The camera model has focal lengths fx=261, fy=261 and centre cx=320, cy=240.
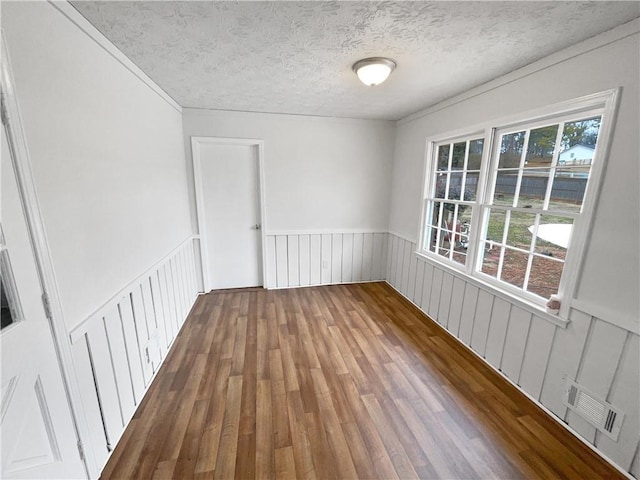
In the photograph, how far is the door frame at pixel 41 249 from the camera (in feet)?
3.04

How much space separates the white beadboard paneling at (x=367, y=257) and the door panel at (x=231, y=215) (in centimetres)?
154

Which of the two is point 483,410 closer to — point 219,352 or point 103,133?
point 219,352

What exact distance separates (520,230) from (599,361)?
913 mm

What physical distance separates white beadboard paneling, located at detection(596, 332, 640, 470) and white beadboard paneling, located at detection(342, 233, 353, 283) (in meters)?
2.78

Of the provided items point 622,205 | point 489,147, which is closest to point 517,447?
point 622,205

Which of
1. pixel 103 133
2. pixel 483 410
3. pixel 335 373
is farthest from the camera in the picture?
pixel 335 373

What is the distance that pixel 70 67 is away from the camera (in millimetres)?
1253

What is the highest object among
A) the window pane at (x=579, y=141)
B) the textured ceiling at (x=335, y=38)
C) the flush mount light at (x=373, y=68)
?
the textured ceiling at (x=335, y=38)

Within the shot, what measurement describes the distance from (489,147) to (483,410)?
1.99 meters

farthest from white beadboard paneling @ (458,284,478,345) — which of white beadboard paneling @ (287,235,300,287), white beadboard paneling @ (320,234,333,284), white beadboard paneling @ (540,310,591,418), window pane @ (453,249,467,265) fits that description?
white beadboard paneling @ (287,235,300,287)

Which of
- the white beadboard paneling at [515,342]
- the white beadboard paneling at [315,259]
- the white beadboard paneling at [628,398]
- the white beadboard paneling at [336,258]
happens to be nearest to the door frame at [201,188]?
the white beadboard paneling at [315,259]

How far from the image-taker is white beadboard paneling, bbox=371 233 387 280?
3931mm

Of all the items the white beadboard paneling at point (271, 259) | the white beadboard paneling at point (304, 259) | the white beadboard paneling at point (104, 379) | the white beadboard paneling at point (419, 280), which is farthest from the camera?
the white beadboard paneling at point (304, 259)

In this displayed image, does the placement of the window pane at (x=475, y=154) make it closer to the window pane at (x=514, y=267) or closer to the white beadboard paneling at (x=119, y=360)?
the window pane at (x=514, y=267)
